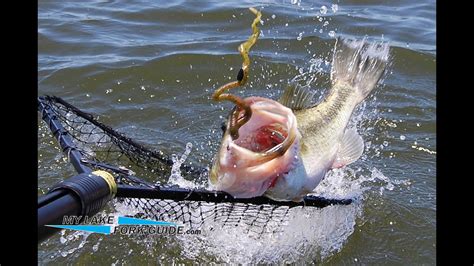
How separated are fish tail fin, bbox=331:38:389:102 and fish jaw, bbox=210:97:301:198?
100 cm

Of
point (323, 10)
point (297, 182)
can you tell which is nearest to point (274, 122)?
point (297, 182)

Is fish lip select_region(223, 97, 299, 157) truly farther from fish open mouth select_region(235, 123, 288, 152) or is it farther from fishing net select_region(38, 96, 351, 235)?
fishing net select_region(38, 96, 351, 235)

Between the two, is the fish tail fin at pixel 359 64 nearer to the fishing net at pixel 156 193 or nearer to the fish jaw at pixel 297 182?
the fishing net at pixel 156 193

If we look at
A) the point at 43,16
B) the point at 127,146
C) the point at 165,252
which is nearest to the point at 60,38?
the point at 43,16

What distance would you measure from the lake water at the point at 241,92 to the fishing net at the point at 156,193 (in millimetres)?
258

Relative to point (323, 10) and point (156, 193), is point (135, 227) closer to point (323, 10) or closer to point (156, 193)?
point (156, 193)

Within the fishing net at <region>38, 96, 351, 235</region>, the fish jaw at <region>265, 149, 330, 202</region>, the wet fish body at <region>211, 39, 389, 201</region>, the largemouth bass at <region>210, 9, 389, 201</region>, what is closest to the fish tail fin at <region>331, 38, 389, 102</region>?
the wet fish body at <region>211, 39, 389, 201</region>

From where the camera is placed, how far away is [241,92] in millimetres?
5805

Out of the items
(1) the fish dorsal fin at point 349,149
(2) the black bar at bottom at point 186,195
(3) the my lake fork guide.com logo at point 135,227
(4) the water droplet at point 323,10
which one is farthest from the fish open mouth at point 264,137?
(4) the water droplet at point 323,10

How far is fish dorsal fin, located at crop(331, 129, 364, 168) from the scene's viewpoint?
9.24 ft

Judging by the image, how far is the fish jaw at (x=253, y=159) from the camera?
6.80 feet
